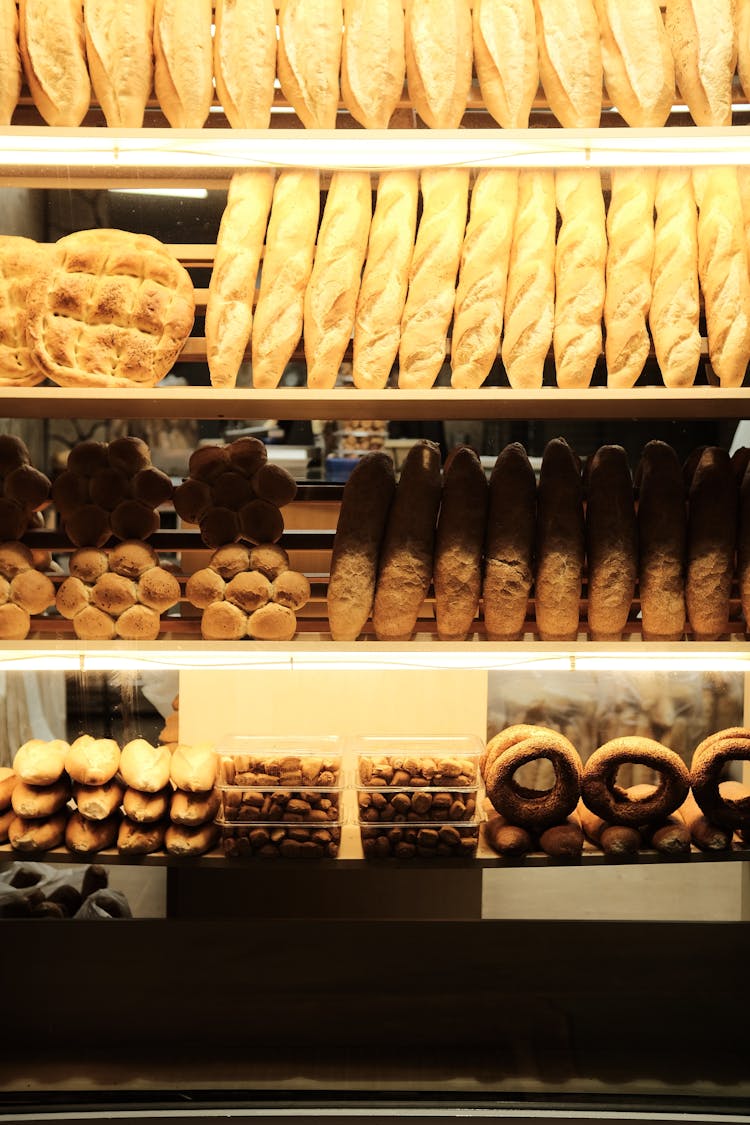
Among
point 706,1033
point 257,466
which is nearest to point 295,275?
point 257,466

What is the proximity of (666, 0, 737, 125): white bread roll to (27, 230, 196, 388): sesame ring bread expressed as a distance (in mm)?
1092

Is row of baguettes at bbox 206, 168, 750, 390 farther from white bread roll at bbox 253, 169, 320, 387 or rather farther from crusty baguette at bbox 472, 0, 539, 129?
crusty baguette at bbox 472, 0, 539, 129

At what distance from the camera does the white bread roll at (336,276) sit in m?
2.02

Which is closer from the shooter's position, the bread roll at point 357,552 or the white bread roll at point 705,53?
the white bread roll at point 705,53

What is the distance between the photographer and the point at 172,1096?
2.14 m

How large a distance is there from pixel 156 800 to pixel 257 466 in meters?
0.74

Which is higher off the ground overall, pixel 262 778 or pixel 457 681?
pixel 457 681

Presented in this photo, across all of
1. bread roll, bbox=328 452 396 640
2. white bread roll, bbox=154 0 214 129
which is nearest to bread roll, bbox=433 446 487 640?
bread roll, bbox=328 452 396 640

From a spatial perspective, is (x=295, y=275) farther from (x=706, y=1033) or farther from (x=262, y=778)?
(x=706, y=1033)

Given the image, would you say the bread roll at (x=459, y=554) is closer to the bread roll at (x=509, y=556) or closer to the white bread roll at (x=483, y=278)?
the bread roll at (x=509, y=556)

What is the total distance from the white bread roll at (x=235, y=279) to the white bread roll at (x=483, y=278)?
416 millimetres

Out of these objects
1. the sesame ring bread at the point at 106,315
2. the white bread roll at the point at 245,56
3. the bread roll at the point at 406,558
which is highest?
the white bread roll at the point at 245,56

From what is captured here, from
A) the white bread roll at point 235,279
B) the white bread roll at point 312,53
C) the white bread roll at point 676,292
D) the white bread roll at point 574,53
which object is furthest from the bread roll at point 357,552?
the white bread roll at point 574,53

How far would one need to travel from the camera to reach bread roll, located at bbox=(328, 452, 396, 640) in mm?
2098
